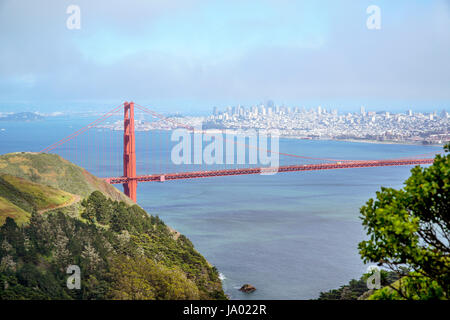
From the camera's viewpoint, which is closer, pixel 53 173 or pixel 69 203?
pixel 69 203

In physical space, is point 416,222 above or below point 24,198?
above

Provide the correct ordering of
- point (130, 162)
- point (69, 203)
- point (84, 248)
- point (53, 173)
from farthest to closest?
point (130, 162)
point (53, 173)
point (69, 203)
point (84, 248)

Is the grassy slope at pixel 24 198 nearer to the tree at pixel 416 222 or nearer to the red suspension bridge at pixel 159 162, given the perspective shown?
the red suspension bridge at pixel 159 162

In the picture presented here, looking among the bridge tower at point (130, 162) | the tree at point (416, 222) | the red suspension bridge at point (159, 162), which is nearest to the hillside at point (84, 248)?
the tree at point (416, 222)

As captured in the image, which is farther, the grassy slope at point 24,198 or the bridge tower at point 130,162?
the bridge tower at point 130,162

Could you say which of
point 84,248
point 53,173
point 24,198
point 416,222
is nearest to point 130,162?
point 53,173

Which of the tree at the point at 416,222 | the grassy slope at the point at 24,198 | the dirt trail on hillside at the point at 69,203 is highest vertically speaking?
the tree at the point at 416,222

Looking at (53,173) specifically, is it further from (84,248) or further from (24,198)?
(84,248)

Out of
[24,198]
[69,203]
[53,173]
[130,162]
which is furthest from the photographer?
[130,162]
